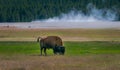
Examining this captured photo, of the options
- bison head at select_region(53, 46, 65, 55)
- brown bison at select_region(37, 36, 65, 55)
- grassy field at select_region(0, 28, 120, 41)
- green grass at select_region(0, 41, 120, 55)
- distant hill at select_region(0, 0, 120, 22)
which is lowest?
distant hill at select_region(0, 0, 120, 22)

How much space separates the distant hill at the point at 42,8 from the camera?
14562cm

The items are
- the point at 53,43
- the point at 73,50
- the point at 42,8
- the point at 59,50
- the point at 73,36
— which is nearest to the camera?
the point at 59,50

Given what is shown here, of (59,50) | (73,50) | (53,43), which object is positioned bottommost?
(73,50)

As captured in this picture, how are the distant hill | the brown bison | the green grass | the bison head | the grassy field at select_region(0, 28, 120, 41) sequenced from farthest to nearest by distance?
the distant hill
the grassy field at select_region(0, 28, 120, 41)
the green grass
the brown bison
the bison head

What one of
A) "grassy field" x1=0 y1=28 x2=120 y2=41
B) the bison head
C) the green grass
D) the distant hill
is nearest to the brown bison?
the bison head

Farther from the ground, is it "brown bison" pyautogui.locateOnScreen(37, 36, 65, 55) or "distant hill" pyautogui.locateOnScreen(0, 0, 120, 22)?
"brown bison" pyautogui.locateOnScreen(37, 36, 65, 55)

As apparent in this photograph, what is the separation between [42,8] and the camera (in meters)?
155

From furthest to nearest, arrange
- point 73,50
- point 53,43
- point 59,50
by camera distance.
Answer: point 73,50 < point 53,43 < point 59,50

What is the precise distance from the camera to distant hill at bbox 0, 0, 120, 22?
14562cm

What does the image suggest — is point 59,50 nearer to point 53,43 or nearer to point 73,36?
point 53,43

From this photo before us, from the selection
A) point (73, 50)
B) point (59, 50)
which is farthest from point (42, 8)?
point (59, 50)

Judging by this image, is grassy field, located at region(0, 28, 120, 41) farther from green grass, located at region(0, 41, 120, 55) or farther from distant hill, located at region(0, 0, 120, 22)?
distant hill, located at region(0, 0, 120, 22)

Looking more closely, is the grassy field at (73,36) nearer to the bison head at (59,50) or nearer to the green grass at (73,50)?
the green grass at (73,50)

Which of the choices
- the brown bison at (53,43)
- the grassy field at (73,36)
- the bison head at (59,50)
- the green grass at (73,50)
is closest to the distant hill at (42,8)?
the grassy field at (73,36)
